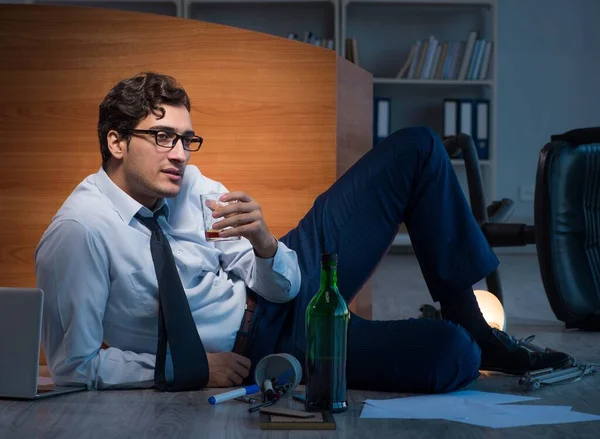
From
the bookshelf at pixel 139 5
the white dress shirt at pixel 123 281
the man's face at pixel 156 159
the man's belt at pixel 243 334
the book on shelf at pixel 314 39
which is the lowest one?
the man's belt at pixel 243 334

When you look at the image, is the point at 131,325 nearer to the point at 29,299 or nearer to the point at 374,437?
the point at 29,299

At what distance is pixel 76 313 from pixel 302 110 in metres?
0.93

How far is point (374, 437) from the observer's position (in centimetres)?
162

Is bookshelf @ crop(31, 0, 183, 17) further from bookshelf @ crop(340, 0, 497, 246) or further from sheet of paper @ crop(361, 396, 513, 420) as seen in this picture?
sheet of paper @ crop(361, 396, 513, 420)

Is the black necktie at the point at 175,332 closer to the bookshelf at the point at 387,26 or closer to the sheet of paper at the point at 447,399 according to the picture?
the sheet of paper at the point at 447,399

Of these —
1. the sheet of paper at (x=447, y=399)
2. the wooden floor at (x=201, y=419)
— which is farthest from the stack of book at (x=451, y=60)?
the sheet of paper at (x=447, y=399)

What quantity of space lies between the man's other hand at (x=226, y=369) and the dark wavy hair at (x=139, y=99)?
1.72 feet

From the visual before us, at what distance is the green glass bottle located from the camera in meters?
1.72

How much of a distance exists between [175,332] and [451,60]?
4397 millimetres

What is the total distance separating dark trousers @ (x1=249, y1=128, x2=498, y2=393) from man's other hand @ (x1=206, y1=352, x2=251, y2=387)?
6 cm

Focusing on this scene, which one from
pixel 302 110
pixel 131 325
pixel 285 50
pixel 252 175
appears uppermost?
pixel 285 50

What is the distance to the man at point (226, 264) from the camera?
1.91 meters

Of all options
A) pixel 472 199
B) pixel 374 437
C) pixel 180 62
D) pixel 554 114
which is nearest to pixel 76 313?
pixel 374 437

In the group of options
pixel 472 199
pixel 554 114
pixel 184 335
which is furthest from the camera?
pixel 554 114
